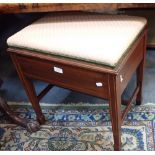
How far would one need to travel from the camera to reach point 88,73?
0.92 m

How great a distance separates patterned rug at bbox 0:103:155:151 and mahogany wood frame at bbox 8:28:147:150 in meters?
0.14

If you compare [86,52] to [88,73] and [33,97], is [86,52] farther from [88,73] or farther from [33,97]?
[33,97]

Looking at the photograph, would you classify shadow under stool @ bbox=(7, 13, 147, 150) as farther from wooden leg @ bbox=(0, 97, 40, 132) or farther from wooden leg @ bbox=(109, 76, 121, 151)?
wooden leg @ bbox=(0, 97, 40, 132)

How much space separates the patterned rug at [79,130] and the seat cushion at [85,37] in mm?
481

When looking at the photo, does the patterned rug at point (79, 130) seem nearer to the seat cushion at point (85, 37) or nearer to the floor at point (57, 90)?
the floor at point (57, 90)

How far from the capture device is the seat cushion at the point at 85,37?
88 cm

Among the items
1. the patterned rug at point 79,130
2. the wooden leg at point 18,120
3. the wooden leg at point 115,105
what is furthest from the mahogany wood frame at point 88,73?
the wooden leg at point 18,120

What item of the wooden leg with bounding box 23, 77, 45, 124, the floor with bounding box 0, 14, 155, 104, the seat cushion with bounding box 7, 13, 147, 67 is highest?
the seat cushion with bounding box 7, 13, 147, 67

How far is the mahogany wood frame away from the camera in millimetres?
892

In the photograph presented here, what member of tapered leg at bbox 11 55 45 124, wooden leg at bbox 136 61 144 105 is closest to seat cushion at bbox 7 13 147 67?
tapered leg at bbox 11 55 45 124

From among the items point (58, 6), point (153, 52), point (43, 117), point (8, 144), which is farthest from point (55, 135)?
point (153, 52)

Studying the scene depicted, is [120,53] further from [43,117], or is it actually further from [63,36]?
[43,117]

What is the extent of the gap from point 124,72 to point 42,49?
304 mm

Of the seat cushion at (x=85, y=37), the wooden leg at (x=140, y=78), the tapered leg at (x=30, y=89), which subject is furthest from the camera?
the wooden leg at (x=140, y=78)
